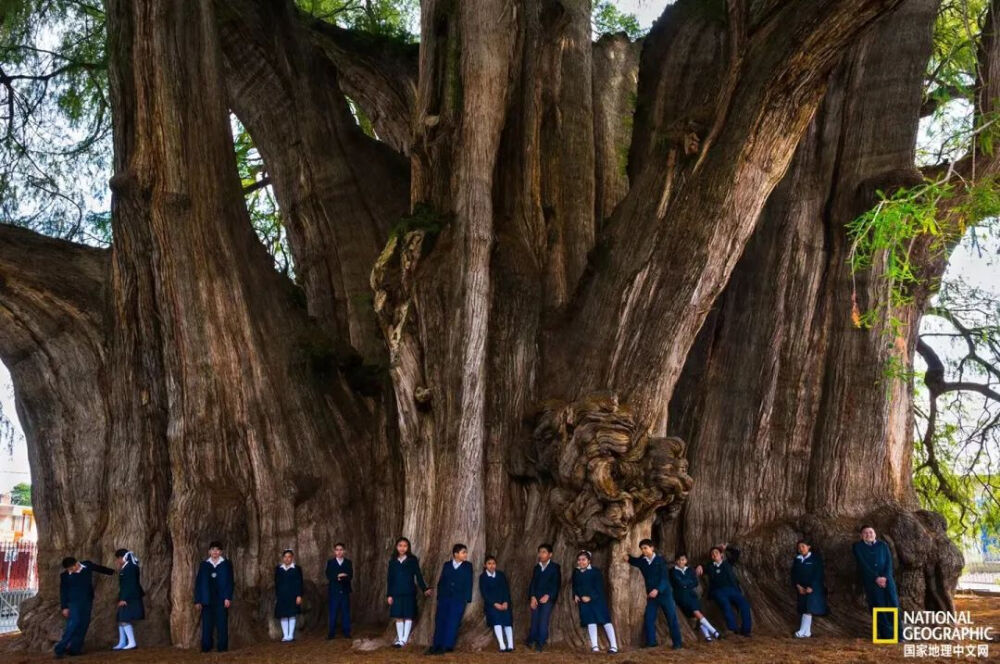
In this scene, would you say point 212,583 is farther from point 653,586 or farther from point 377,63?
point 377,63

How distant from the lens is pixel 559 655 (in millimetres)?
6359

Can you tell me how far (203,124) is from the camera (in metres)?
8.03

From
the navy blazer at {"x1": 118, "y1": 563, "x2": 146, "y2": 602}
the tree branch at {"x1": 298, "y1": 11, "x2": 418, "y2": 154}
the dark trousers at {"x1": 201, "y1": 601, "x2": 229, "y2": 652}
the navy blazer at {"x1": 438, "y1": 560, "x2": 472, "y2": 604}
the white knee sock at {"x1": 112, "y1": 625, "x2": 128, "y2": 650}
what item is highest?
the tree branch at {"x1": 298, "y1": 11, "x2": 418, "y2": 154}

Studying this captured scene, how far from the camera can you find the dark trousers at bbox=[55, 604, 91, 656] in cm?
718

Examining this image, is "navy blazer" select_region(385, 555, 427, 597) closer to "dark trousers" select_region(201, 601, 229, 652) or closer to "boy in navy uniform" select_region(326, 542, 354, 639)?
"boy in navy uniform" select_region(326, 542, 354, 639)

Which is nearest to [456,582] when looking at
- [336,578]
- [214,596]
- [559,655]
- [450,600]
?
[450,600]

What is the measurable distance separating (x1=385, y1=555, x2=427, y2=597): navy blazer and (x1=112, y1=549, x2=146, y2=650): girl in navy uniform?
89.9 inches

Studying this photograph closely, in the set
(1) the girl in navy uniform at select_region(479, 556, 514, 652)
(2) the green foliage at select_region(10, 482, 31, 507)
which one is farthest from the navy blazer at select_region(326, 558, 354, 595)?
(2) the green foliage at select_region(10, 482, 31, 507)

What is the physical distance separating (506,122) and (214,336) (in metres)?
3.24

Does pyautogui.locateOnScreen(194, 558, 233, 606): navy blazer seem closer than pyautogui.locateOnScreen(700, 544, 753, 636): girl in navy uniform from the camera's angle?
Yes

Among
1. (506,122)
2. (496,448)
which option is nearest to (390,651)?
(496,448)

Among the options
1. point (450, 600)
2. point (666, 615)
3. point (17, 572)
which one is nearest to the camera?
point (450, 600)

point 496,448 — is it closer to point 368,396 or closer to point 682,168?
point 368,396

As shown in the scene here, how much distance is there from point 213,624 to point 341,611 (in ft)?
3.41
